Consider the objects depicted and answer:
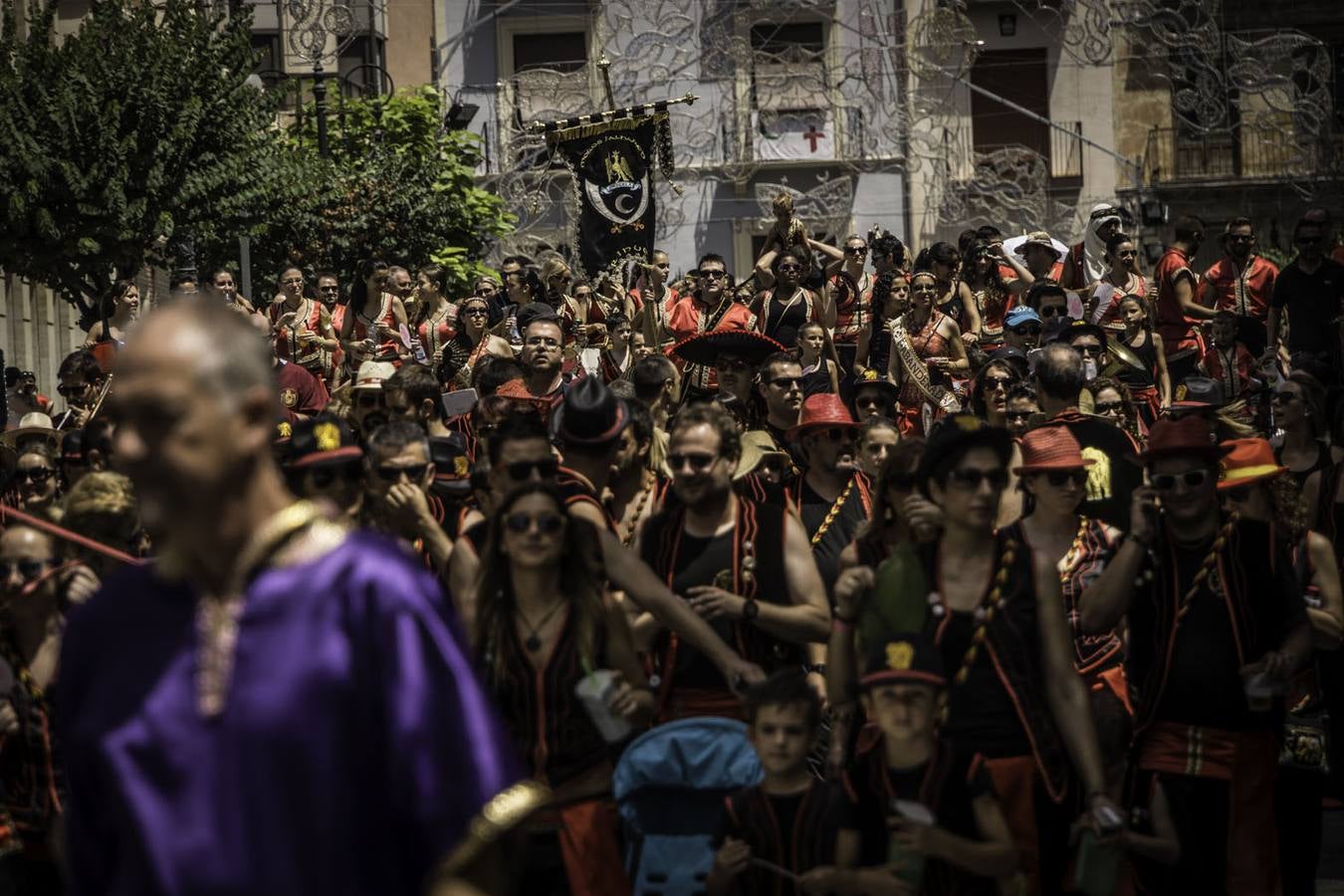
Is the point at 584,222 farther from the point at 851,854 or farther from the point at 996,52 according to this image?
the point at 996,52

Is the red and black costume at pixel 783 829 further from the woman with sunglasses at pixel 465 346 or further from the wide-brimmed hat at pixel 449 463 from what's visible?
the woman with sunglasses at pixel 465 346

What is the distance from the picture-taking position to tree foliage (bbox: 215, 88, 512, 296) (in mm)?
26562

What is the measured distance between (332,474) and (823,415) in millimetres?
2353

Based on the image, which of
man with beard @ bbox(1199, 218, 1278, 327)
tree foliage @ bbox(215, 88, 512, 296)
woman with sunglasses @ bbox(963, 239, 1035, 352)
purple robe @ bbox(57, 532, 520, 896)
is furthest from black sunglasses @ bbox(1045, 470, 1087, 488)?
tree foliage @ bbox(215, 88, 512, 296)

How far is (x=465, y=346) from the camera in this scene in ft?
55.3

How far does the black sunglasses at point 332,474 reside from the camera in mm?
7879

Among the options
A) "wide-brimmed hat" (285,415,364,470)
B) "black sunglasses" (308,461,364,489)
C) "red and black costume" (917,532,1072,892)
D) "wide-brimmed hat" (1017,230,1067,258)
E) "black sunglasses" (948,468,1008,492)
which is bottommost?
"red and black costume" (917,532,1072,892)

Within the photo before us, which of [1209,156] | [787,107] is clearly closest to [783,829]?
[787,107]

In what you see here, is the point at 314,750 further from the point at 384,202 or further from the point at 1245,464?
the point at 384,202

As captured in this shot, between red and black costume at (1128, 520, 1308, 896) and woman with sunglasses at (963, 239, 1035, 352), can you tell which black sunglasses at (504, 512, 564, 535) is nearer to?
red and black costume at (1128, 520, 1308, 896)

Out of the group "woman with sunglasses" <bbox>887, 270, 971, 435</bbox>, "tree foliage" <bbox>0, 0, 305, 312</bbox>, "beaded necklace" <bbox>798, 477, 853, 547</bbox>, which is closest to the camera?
"beaded necklace" <bbox>798, 477, 853, 547</bbox>

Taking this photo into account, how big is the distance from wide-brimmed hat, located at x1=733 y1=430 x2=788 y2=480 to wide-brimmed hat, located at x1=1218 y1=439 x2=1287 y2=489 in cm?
197

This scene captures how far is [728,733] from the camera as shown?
6.81m

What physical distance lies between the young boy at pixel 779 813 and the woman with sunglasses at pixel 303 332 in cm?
1107
